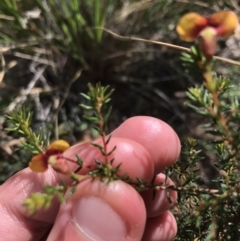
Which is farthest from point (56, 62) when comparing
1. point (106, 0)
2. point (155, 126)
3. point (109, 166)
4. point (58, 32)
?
point (109, 166)

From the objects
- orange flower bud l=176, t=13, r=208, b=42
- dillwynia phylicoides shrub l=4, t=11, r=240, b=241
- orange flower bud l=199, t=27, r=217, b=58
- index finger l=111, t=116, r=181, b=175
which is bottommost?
index finger l=111, t=116, r=181, b=175

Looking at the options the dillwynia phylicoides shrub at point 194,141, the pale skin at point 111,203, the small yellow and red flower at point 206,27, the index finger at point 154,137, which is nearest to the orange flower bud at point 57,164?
the dillwynia phylicoides shrub at point 194,141

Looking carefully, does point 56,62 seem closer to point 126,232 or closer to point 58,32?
point 58,32

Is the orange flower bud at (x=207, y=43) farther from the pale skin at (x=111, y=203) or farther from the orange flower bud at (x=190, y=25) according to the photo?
the pale skin at (x=111, y=203)

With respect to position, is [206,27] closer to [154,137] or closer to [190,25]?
[190,25]

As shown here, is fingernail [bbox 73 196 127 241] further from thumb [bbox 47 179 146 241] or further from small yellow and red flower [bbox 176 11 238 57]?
small yellow and red flower [bbox 176 11 238 57]

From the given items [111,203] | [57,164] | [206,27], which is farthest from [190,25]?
[111,203]

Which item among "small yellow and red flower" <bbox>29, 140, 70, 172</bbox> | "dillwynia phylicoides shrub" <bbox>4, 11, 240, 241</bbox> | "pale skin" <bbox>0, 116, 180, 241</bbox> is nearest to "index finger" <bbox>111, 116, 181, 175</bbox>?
"pale skin" <bbox>0, 116, 180, 241</bbox>
